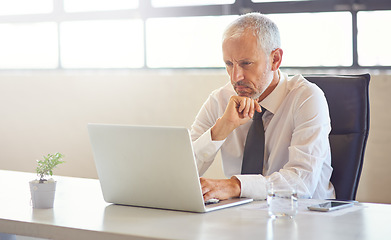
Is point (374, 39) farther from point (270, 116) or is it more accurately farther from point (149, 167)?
point (149, 167)

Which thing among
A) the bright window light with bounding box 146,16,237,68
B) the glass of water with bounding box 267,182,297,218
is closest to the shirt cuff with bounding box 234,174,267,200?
the glass of water with bounding box 267,182,297,218

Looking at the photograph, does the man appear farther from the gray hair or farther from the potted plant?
the potted plant

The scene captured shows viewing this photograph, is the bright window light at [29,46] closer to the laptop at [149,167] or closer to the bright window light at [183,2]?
the bright window light at [183,2]

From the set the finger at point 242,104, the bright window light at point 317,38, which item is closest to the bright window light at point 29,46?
the bright window light at point 317,38

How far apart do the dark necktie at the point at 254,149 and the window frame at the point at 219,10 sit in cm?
179

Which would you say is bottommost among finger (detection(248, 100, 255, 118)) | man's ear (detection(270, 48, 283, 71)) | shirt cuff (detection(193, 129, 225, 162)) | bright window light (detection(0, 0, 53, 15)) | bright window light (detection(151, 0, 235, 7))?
shirt cuff (detection(193, 129, 225, 162))

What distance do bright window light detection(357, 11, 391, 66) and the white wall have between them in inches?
18.9

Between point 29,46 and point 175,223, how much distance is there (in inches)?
147

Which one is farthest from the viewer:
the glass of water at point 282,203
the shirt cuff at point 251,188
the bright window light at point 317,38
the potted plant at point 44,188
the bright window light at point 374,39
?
the bright window light at point 317,38

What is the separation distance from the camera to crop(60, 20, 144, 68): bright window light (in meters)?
4.41

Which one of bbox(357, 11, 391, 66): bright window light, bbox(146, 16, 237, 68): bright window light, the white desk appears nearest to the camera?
the white desk

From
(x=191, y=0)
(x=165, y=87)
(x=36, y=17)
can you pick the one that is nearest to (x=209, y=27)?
(x=191, y=0)

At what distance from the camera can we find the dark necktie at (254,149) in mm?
2088

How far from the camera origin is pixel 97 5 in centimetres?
452
